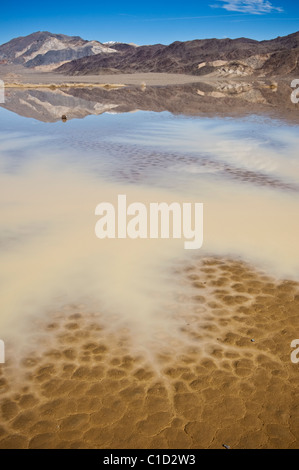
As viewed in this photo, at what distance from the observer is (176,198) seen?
26.2 feet

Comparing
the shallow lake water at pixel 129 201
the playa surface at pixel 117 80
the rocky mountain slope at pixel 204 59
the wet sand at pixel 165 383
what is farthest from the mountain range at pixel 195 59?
the wet sand at pixel 165 383

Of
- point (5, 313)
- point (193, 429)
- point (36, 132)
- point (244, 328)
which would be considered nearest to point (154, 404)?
point (193, 429)

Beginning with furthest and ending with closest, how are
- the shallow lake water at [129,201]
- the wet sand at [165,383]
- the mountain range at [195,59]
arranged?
the mountain range at [195,59] → the shallow lake water at [129,201] → the wet sand at [165,383]

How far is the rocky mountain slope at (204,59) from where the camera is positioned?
84.6 meters

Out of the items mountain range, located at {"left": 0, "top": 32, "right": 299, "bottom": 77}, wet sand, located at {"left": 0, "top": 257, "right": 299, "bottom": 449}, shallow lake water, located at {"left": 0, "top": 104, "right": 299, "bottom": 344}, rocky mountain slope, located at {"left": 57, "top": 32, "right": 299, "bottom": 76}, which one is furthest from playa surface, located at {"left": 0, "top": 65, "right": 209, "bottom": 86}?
wet sand, located at {"left": 0, "top": 257, "right": 299, "bottom": 449}

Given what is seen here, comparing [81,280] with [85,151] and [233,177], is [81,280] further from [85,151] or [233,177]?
[85,151]

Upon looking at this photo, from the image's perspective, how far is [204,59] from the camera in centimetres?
12081

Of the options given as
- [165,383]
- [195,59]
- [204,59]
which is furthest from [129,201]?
[195,59]

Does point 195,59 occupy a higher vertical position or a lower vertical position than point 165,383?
higher

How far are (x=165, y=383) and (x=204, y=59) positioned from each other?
132m

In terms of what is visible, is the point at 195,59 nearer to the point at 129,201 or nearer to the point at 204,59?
the point at 204,59

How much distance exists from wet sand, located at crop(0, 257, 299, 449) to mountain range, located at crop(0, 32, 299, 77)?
84.6 meters

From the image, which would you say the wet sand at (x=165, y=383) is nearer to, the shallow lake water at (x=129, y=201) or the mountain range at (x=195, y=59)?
the shallow lake water at (x=129, y=201)

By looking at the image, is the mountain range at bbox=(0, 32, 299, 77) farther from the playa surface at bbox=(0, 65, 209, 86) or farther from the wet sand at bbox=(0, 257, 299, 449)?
the wet sand at bbox=(0, 257, 299, 449)
